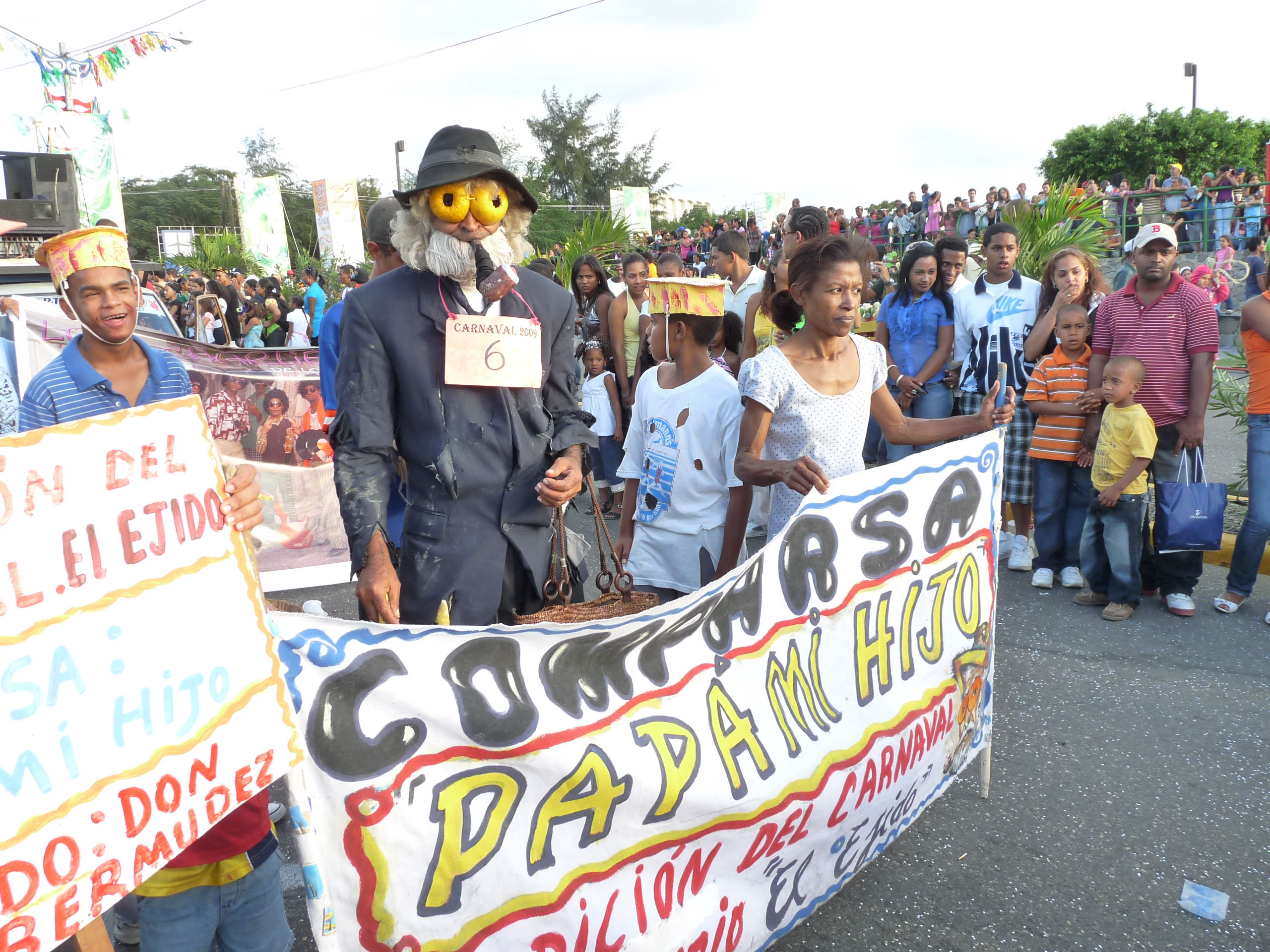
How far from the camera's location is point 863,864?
254cm

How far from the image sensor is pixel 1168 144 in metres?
37.5

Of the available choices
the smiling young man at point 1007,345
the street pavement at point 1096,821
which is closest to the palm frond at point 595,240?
the smiling young man at point 1007,345

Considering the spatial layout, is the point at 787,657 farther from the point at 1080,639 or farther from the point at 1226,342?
the point at 1226,342

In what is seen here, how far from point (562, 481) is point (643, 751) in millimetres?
735

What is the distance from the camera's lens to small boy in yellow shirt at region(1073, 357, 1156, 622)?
4.60 meters

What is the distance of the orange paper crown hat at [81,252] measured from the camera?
2.48m

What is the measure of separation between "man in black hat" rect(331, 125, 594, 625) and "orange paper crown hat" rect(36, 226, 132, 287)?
2.37 feet

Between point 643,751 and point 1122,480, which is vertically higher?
point 643,751

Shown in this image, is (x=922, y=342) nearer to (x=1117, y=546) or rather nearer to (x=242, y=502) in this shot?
(x=1117, y=546)

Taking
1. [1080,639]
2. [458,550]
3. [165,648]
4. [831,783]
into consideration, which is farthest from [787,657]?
[1080,639]

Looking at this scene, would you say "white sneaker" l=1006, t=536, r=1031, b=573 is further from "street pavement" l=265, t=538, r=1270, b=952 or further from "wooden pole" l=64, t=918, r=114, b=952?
"wooden pole" l=64, t=918, r=114, b=952

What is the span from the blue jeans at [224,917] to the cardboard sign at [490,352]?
3.84 ft

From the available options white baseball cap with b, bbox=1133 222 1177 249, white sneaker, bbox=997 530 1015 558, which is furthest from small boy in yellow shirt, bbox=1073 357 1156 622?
white sneaker, bbox=997 530 1015 558

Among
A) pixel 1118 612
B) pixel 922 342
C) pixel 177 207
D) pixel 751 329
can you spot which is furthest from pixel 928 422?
pixel 177 207
